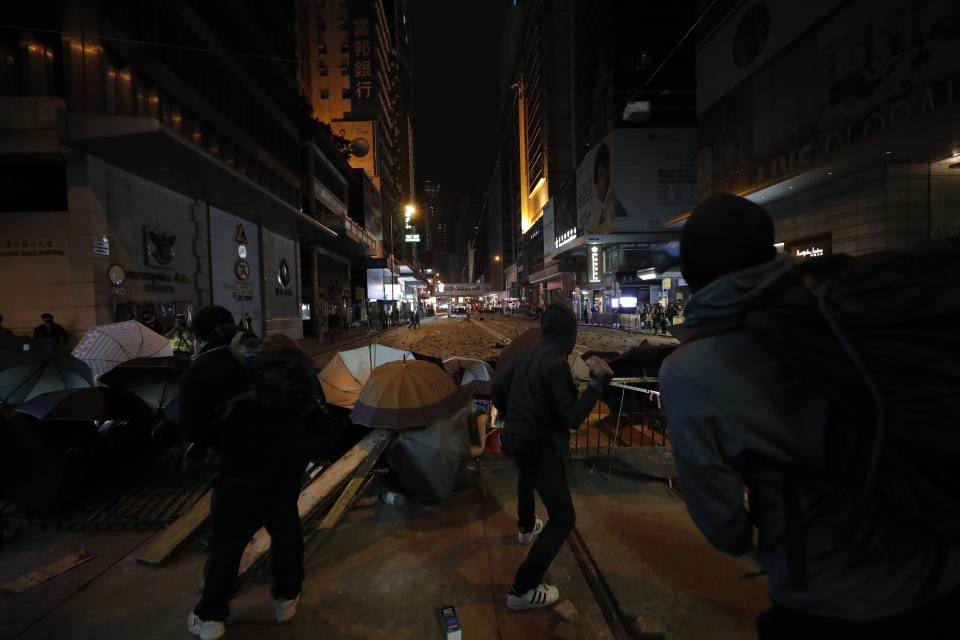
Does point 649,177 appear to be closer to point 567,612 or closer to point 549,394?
point 549,394

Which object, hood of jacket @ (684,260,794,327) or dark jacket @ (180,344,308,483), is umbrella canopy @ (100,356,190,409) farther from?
hood of jacket @ (684,260,794,327)

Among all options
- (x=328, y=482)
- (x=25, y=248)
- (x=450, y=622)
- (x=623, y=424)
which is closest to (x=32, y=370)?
(x=328, y=482)

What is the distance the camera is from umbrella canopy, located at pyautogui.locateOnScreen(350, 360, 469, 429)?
14.3ft

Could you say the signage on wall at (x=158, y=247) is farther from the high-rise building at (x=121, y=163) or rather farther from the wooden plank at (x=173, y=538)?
the wooden plank at (x=173, y=538)

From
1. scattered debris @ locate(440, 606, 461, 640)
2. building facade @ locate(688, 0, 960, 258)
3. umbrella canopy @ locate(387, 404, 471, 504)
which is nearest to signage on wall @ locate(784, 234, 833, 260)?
building facade @ locate(688, 0, 960, 258)

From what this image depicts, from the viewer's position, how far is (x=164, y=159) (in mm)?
A: 13383

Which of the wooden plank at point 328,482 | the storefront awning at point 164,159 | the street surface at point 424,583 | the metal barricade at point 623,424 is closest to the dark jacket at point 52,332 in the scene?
the storefront awning at point 164,159

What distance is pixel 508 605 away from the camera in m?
3.01

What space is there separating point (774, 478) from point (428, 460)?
3.61 metres

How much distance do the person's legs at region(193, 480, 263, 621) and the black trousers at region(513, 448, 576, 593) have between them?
5.79 ft

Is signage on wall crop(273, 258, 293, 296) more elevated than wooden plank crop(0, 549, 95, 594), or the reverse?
signage on wall crop(273, 258, 293, 296)

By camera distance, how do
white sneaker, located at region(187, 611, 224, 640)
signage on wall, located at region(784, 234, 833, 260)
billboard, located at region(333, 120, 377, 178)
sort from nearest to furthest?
1. white sneaker, located at region(187, 611, 224, 640)
2. signage on wall, located at region(784, 234, 833, 260)
3. billboard, located at region(333, 120, 377, 178)

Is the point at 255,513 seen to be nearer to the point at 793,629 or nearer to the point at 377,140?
the point at 793,629

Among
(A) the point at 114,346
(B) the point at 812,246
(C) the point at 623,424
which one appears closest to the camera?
(A) the point at 114,346
